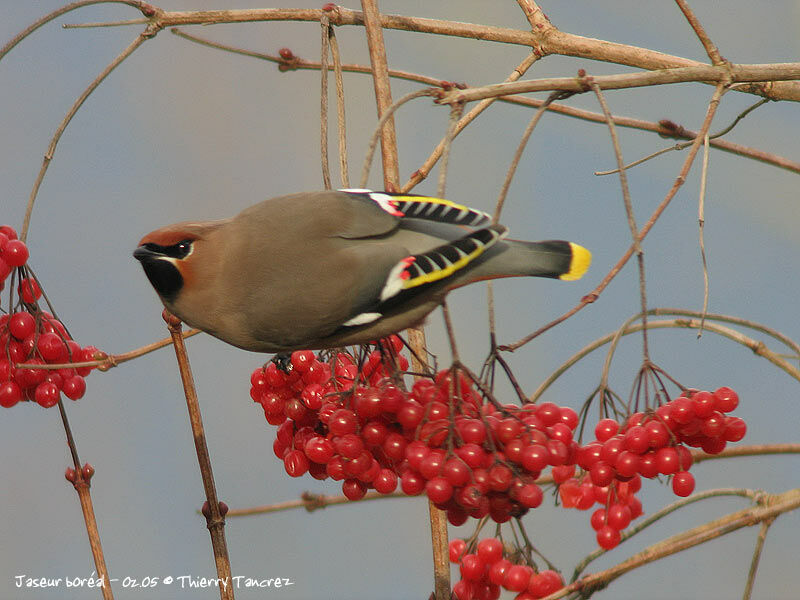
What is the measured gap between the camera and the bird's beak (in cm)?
190

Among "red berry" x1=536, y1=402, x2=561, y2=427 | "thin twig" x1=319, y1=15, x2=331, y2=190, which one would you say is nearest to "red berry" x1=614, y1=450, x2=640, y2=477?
"red berry" x1=536, y1=402, x2=561, y2=427

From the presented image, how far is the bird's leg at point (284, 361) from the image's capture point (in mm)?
1959

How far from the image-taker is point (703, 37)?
1846 millimetres

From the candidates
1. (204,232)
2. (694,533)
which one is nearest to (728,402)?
(694,533)

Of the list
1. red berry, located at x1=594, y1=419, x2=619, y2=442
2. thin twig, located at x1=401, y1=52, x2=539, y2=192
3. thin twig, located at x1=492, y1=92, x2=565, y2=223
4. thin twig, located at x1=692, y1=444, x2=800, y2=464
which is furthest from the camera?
thin twig, located at x1=692, y1=444, x2=800, y2=464

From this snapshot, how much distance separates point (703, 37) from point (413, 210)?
613mm

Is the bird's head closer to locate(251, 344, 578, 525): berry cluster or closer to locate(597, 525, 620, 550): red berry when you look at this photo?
locate(251, 344, 578, 525): berry cluster

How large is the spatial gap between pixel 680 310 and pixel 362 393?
0.80m

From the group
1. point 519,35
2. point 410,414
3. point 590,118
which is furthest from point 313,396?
point 590,118

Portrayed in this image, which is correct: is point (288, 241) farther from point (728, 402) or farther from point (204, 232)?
point (728, 402)

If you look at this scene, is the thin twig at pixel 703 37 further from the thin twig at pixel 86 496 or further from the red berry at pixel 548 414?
the thin twig at pixel 86 496

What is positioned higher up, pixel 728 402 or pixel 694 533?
pixel 728 402

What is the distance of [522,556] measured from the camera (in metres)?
2.08

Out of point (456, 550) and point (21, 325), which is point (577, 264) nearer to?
point (456, 550)
